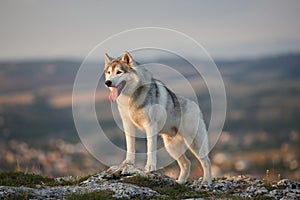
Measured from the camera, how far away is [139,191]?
15406 mm

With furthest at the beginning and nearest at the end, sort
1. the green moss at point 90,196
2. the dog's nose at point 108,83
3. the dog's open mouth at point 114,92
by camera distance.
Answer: the dog's open mouth at point 114,92
the dog's nose at point 108,83
the green moss at point 90,196

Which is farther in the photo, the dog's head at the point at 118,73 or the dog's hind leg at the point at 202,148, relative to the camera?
the dog's hind leg at the point at 202,148

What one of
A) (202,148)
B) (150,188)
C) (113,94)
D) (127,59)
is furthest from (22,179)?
(202,148)

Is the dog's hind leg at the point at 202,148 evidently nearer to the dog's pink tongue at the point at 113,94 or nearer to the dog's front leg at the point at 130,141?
the dog's front leg at the point at 130,141

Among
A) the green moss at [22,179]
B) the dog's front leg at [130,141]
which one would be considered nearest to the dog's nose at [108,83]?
the dog's front leg at [130,141]

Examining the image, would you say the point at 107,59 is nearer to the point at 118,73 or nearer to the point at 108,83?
the point at 118,73

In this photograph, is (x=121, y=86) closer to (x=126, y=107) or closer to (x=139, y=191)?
(x=126, y=107)

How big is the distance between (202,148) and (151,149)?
242 centimetres

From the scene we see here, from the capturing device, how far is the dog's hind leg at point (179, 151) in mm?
Result: 18938

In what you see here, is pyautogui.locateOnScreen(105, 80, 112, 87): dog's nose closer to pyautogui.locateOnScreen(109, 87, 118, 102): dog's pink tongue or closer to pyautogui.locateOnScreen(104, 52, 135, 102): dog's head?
pyautogui.locateOnScreen(104, 52, 135, 102): dog's head

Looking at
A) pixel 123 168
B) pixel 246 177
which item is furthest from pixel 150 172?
pixel 246 177

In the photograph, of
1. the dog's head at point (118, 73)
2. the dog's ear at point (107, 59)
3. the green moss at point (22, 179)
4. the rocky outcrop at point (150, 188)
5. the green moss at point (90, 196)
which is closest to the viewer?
the green moss at point (90, 196)

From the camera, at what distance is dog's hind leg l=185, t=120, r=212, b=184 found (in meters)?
18.9

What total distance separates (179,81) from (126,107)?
13.9ft
